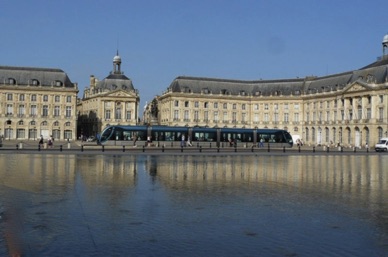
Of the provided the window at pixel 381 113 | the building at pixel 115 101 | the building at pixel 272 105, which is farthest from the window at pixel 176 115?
the window at pixel 381 113

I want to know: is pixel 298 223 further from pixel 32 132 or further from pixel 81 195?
pixel 32 132

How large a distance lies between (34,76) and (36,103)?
227 inches

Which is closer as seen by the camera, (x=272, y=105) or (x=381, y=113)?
(x=381, y=113)

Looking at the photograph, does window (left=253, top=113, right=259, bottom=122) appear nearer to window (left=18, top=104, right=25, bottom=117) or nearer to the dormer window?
window (left=18, top=104, right=25, bottom=117)

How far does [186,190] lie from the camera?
1856 centimetres

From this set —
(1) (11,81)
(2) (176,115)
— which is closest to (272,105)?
(2) (176,115)

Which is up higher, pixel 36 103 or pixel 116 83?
pixel 116 83

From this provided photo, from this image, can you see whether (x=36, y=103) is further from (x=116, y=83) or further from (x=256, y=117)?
(x=256, y=117)

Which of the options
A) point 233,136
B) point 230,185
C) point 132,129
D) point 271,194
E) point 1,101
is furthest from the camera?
point 1,101

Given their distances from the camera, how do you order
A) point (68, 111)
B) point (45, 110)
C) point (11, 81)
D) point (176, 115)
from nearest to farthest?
point (11, 81), point (45, 110), point (68, 111), point (176, 115)

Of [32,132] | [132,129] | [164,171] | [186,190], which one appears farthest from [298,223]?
[32,132]

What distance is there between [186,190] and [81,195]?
397cm

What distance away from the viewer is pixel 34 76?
104m

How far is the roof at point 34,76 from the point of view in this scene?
335 ft
